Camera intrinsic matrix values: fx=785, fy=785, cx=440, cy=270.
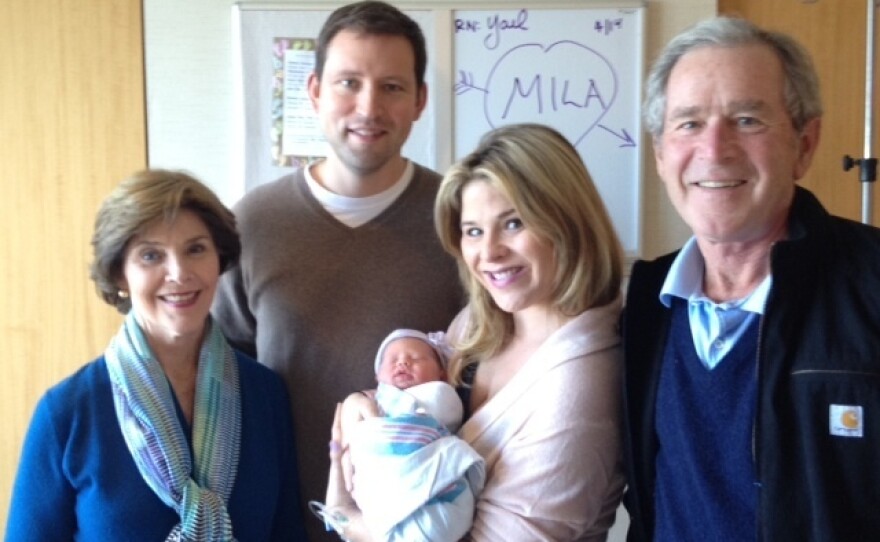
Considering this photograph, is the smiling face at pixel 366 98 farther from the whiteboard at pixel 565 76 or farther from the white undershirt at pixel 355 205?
the whiteboard at pixel 565 76

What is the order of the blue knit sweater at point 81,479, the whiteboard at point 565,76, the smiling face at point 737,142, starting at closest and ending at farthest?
the smiling face at point 737,142, the blue knit sweater at point 81,479, the whiteboard at point 565,76

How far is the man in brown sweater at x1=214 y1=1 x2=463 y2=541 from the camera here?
1.74 meters

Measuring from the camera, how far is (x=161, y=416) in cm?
154

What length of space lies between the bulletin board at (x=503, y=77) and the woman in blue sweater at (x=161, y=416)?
4.45 feet

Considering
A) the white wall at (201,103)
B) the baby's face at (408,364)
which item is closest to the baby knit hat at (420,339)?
the baby's face at (408,364)

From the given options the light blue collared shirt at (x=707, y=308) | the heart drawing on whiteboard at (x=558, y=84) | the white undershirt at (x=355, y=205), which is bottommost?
the light blue collared shirt at (x=707, y=308)

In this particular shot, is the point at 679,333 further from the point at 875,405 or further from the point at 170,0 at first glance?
the point at 170,0

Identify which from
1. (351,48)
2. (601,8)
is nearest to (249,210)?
(351,48)

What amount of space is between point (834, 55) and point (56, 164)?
2966mm

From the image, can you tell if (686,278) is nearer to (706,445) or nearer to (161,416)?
(706,445)

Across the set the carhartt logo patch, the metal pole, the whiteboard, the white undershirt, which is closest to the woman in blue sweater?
the white undershirt

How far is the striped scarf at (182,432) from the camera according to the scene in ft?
4.91

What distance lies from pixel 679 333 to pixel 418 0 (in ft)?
6.36

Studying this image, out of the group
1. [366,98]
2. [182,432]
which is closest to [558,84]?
[366,98]
